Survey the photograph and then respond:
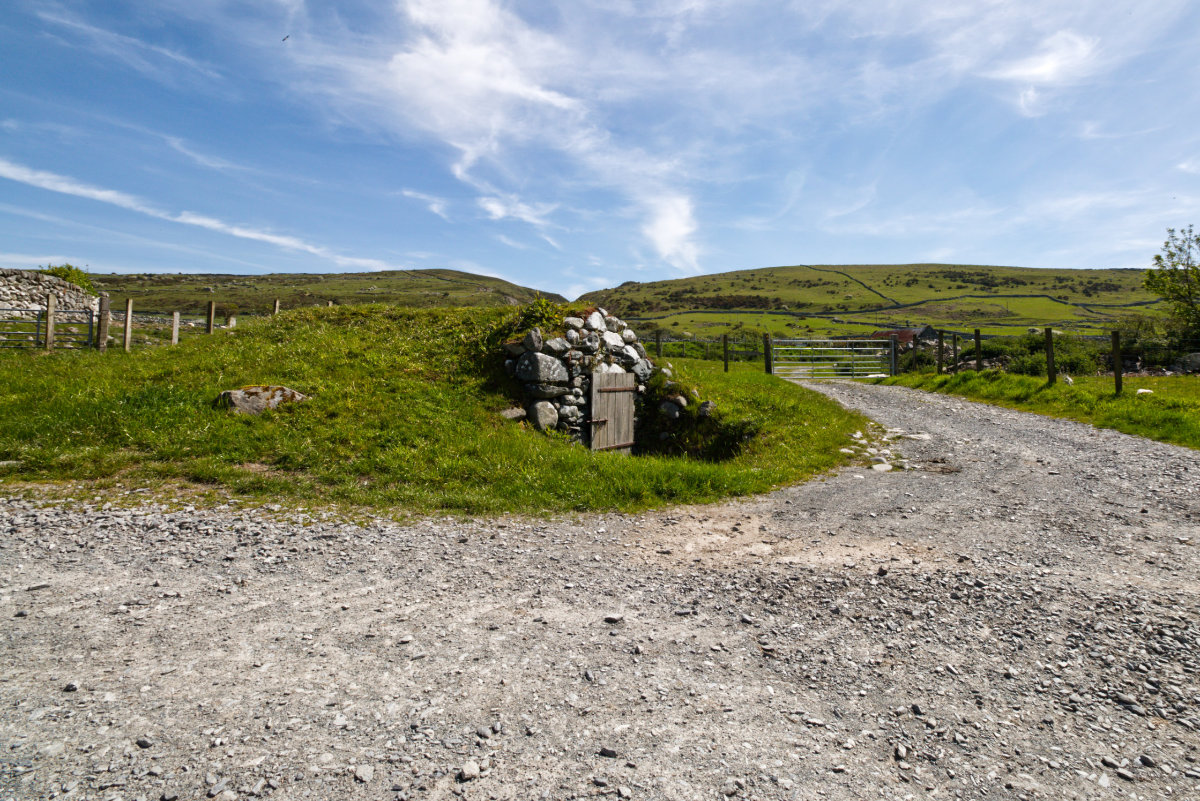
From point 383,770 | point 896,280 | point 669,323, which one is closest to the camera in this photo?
point 383,770

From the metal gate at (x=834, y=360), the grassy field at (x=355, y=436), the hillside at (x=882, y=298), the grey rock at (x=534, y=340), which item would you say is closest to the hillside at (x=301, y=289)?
the hillside at (x=882, y=298)

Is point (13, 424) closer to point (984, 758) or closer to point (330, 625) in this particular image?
point (330, 625)

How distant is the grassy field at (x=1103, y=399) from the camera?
13.8 m

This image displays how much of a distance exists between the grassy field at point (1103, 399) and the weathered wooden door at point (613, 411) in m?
12.5

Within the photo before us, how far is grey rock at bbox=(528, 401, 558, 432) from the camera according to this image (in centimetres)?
1285

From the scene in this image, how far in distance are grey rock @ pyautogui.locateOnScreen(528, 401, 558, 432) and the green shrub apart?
1648 inches

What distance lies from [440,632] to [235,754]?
172 cm

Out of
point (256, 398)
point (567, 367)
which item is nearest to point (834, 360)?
point (567, 367)

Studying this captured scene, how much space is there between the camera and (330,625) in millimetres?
4938

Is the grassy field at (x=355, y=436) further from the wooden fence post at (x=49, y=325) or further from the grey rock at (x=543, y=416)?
the wooden fence post at (x=49, y=325)

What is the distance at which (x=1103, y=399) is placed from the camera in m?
16.9

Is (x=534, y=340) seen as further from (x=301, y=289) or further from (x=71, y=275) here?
(x=301, y=289)

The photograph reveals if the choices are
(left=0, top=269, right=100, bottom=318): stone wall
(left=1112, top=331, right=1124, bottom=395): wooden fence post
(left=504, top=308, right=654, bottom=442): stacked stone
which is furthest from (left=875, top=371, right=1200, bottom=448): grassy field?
(left=0, top=269, right=100, bottom=318): stone wall

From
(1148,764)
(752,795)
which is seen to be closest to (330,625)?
(752,795)
